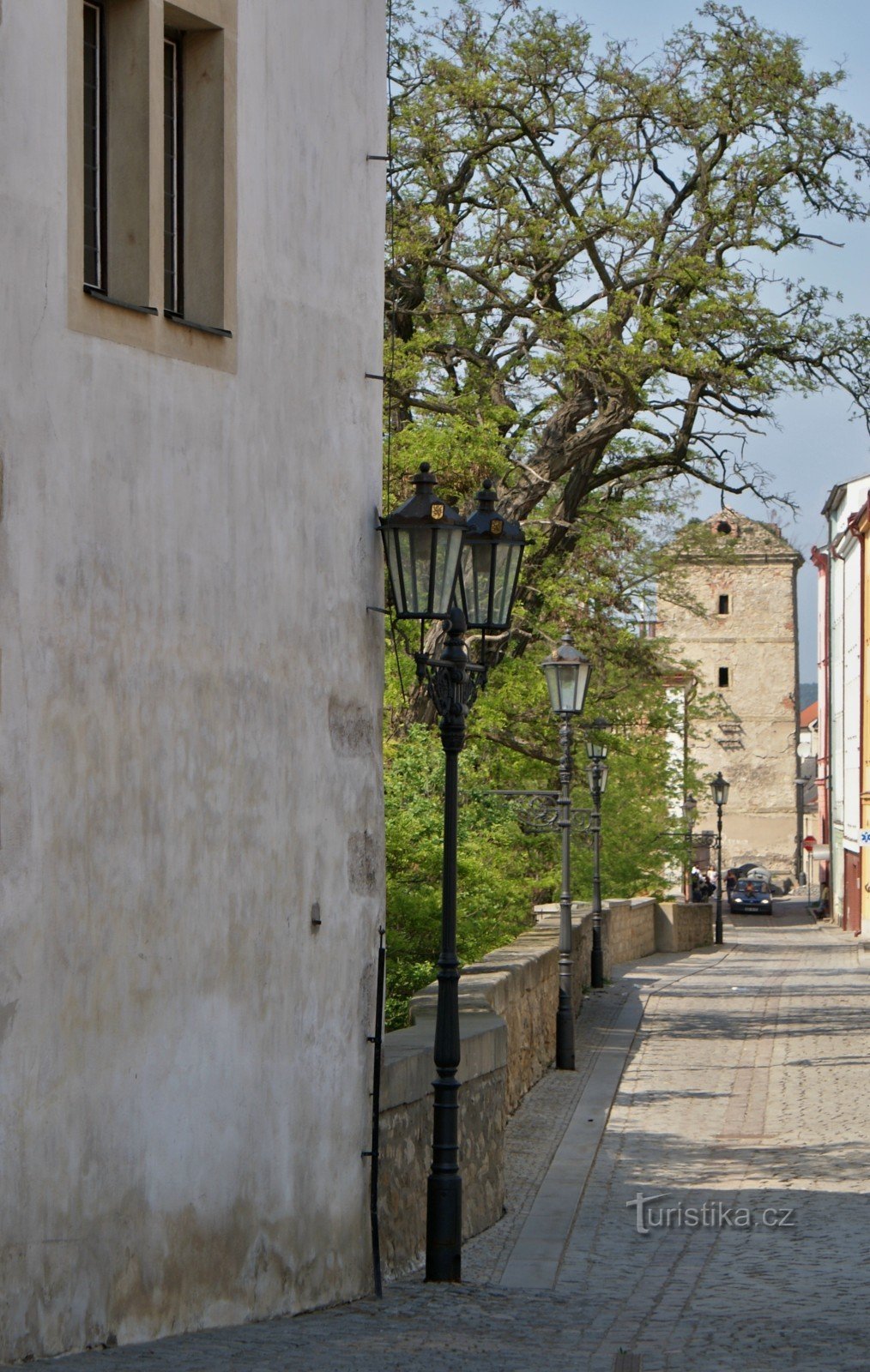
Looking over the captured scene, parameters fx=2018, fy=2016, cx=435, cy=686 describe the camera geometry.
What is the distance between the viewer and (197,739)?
8781 millimetres

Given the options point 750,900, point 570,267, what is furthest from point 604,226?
point 750,900

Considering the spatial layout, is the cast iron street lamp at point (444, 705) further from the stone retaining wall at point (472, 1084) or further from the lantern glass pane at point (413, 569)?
the stone retaining wall at point (472, 1084)

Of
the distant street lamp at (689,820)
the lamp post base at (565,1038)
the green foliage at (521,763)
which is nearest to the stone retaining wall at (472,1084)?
the lamp post base at (565,1038)

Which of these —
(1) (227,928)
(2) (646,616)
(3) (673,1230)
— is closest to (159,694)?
(1) (227,928)

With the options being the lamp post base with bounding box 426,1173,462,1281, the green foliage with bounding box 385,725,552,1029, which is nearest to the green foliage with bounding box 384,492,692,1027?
the green foliage with bounding box 385,725,552,1029

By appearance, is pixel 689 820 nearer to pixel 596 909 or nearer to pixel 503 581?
pixel 596 909

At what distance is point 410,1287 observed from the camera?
10.5 m

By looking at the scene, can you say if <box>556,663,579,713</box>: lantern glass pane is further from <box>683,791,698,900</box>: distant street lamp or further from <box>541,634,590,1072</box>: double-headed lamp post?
<box>683,791,698,900</box>: distant street lamp

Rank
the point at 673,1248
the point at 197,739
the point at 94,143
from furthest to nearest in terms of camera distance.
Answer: the point at 673,1248 → the point at 197,739 → the point at 94,143

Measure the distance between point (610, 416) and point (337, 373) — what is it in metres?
13.8

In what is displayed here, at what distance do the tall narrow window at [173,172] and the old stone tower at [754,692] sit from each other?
8274cm

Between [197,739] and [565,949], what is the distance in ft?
41.7

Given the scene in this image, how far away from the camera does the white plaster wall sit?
758cm

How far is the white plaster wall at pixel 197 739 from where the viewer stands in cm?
758
